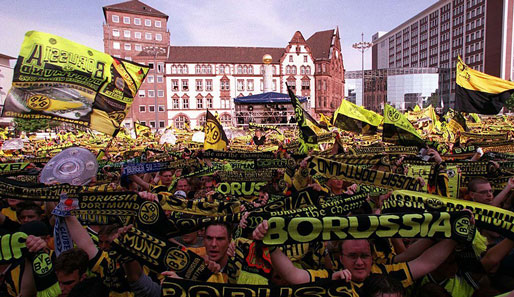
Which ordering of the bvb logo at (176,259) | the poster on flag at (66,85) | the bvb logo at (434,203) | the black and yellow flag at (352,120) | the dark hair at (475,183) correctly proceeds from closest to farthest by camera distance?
the bvb logo at (176,259), the bvb logo at (434,203), the dark hair at (475,183), the poster on flag at (66,85), the black and yellow flag at (352,120)

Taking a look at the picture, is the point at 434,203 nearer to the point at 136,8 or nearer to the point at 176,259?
the point at 176,259

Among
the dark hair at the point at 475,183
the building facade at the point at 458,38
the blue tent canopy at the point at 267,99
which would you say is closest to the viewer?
the dark hair at the point at 475,183

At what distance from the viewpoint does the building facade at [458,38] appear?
80.7 metres

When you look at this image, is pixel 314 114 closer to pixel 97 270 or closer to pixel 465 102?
pixel 465 102

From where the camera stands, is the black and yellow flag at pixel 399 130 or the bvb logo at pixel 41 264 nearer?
the bvb logo at pixel 41 264

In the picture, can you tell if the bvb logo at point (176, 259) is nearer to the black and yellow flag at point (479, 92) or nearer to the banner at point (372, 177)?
the banner at point (372, 177)

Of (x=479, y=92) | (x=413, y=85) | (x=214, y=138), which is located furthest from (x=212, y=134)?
(x=413, y=85)

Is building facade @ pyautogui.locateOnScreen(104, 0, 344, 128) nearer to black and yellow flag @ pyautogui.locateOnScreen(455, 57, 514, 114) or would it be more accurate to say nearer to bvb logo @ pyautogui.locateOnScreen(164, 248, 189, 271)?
black and yellow flag @ pyautogui.locateOnScreen(455, 57, 514, 114)

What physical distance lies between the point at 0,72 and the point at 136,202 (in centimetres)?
8637

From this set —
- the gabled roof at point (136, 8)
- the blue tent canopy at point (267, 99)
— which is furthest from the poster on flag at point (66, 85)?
the gabled roof at point (136, 8)

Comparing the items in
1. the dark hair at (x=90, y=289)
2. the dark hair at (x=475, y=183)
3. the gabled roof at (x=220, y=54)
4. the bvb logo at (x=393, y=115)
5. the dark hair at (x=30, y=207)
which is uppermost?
the gabled roof at (x=220, y=54)

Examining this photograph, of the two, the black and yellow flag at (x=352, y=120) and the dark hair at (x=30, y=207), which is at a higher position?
the black and yellow flag at (x=352, y=120)

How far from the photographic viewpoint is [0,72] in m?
70.9

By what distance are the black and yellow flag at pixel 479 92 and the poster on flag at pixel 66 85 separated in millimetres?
8892
